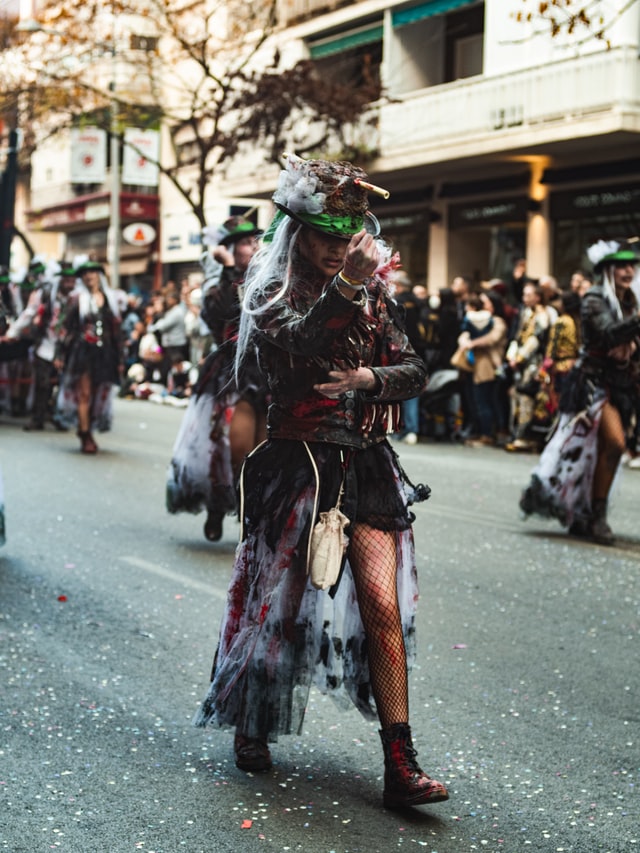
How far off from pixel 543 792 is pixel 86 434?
11022 mm

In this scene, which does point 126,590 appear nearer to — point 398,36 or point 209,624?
point 209,624

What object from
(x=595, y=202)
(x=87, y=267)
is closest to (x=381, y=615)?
(x=87, y=267)

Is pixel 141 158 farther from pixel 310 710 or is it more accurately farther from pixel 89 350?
pixel 310 710

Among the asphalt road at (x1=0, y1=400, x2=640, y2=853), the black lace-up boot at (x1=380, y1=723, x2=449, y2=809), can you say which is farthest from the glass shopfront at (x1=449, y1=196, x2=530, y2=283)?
the black lace-up boot at (x1=380, y1=723, x2=449, y2=809)

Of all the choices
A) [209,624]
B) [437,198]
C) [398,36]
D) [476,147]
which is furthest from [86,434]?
[398,36]

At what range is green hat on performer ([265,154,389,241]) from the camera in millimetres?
4191

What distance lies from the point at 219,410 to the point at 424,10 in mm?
20470

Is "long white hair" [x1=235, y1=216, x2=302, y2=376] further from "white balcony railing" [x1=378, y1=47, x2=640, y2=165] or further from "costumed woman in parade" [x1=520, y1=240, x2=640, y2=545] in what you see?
"white balcony railing" [x1=378, y1=47, x2=640, y2=165]

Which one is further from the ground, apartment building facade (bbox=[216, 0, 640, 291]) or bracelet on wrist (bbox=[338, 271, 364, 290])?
apartment building facade (bbox=[216, 0, 640, 291])

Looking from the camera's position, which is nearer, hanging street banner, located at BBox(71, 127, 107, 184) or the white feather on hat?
the white feather on hat

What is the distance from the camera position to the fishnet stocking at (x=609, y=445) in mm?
9398

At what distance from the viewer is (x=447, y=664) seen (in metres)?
6.21

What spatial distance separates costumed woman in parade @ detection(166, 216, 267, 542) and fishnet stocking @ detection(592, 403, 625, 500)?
244 cm

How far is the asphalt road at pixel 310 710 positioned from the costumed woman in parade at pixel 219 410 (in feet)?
1.19
